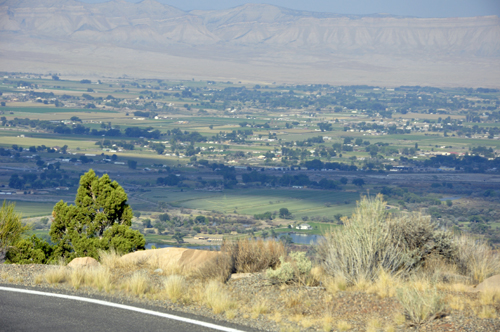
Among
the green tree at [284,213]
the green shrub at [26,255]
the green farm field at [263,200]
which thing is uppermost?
the green shrub at [26,255]

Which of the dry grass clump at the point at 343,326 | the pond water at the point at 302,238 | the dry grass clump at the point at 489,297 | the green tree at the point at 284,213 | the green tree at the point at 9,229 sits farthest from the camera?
the green tree at the point at 284,213

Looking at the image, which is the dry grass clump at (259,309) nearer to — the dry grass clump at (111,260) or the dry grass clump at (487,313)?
the dry grass clump at (487,313)

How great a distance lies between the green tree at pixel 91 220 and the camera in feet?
45.8

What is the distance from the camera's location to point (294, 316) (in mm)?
9055

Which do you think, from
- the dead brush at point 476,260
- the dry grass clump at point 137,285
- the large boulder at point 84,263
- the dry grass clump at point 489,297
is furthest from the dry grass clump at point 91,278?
the dead brush at point 476,260

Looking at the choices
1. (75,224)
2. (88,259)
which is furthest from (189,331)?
(75,224)

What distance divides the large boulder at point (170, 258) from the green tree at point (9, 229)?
3.39 meters

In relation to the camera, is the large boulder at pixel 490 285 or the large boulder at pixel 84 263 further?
the large boulder at pixel 84 263

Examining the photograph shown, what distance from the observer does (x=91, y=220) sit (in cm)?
1438

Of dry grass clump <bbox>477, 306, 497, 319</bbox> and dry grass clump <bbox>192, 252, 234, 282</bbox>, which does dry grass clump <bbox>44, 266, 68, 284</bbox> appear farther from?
dry grass clump <bbox>477, 306, 497, 319</bbox>

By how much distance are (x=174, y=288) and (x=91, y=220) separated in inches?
207

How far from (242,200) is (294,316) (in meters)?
90.0

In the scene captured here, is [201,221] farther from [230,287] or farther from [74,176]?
[230,287]

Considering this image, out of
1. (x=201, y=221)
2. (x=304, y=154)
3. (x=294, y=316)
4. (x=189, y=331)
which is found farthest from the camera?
(x=304, y=154)
